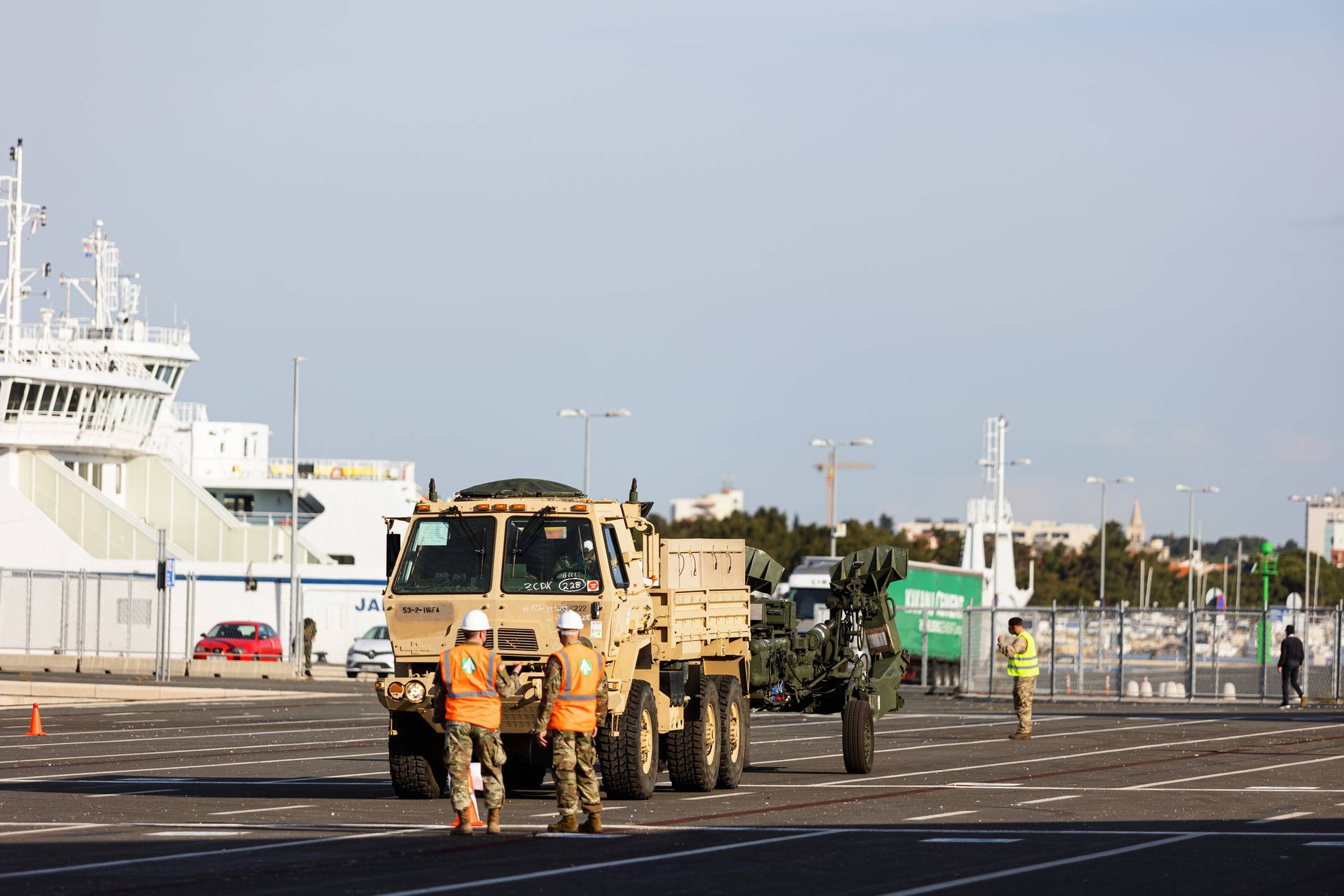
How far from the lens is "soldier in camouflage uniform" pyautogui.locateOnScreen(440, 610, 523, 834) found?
1576 centimetres

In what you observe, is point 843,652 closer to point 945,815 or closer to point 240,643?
point 945,815

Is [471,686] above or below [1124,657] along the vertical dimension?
above

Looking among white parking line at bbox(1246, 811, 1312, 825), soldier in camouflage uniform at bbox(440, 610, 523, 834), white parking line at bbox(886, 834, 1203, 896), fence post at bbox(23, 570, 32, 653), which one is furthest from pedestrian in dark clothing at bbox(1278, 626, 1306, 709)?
fence post at bbox(23, 570, 32, 653)

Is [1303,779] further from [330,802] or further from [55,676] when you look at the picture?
[55,676]

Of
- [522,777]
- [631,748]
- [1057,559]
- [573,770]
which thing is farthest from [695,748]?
[1057,559]

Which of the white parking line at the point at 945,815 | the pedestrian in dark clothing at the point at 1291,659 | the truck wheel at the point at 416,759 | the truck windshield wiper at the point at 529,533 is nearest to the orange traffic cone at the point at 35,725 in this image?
the truck wheel at the point at 416,759

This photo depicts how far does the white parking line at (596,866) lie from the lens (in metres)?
12.7

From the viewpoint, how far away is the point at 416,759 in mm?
19375

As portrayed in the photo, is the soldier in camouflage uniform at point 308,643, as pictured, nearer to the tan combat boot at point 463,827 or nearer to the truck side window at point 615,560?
the truck side window at point 615,560

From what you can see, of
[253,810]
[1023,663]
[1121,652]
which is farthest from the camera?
[1121,652]

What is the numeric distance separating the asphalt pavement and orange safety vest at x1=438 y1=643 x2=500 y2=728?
0.92 m

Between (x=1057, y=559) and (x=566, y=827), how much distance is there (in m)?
147

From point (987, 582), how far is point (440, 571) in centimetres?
7362

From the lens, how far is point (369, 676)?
188 feet
